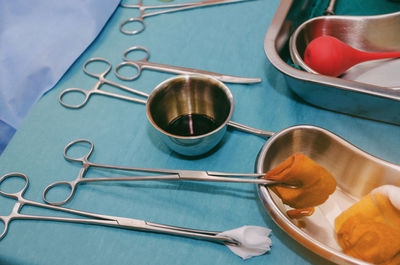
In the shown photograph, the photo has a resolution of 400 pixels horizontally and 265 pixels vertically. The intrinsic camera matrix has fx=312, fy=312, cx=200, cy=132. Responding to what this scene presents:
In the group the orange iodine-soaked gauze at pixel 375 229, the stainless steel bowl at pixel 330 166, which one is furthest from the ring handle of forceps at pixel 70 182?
the orange iodine-soaked gauze at pixel 375 229

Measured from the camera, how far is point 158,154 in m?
0.58

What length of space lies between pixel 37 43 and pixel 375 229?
80 centimetres

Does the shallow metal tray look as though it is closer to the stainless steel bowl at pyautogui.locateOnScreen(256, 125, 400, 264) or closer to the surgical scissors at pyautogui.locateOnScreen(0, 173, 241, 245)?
the stainless steel bowl at pyautogui.locateOnScreen(256, 125, 400, 264)

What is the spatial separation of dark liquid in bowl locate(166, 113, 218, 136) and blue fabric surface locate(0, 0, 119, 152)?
31 cm

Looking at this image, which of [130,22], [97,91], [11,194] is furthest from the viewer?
[130,22]

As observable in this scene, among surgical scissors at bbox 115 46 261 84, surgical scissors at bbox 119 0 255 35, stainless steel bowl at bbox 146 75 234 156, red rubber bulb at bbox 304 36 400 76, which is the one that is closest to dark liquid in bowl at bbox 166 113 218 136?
stainless steel bowl at bbox 146 75 234 156

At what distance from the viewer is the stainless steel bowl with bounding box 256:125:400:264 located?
1.58 ft

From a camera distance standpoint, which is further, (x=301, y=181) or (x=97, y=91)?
(x=97, y=91)

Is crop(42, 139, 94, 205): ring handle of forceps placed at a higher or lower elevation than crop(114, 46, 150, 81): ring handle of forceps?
lower

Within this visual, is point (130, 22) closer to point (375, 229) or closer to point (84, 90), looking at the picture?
point (84, 90)

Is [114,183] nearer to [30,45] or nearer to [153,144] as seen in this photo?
[153,144]

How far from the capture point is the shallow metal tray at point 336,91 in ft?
1.71

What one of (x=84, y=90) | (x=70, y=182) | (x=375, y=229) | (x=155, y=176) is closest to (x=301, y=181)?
(x=375, y=229)

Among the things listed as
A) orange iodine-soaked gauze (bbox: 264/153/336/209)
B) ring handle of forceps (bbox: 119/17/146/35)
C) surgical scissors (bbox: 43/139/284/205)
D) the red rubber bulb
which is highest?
the red rubber bulb
